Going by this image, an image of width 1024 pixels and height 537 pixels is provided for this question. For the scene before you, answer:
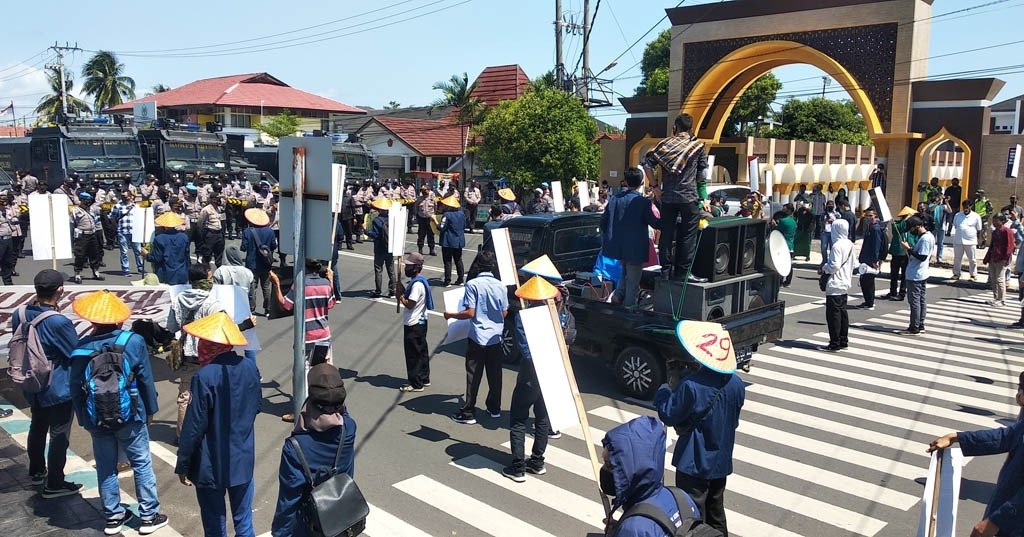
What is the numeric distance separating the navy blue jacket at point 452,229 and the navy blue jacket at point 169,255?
191 inches

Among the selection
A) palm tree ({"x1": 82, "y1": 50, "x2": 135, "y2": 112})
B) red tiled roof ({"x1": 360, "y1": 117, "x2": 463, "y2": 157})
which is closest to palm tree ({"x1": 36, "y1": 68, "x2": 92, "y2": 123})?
Answer: palm tree ({"x1": 82, "y1": 50, "x2": 135, "y2": 112})

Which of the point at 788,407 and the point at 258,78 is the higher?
the point at 258,78

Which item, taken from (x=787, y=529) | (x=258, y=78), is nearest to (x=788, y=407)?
(x=787, y=529)

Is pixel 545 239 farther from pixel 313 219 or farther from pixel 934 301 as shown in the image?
pixel 934 301

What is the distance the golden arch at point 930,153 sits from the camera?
24.9 m

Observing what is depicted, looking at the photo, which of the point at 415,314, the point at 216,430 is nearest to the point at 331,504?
the point at 216,430

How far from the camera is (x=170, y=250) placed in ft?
40.4

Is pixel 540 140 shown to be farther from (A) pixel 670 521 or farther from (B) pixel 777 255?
(A) pixel 670 521

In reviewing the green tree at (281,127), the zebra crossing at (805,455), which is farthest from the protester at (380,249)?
the green tree at (281,127)

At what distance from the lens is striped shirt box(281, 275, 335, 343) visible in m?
8.24

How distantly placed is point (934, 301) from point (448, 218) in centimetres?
1026

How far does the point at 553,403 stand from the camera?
4.92m

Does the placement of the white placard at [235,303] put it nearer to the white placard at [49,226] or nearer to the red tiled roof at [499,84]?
the white placard at [49,226]

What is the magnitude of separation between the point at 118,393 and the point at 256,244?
23.5ft
